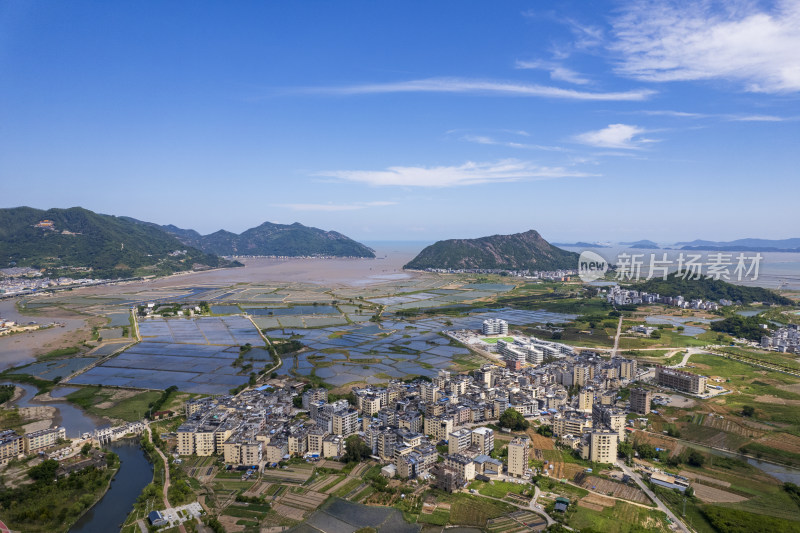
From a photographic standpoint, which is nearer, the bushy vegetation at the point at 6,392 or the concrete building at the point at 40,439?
the concrete building at the point at 40,439

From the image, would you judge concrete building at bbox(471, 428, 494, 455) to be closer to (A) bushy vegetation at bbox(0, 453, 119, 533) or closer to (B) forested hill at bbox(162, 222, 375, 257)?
(A) bushy vegetation at bbox(0, 453, 119, 533)

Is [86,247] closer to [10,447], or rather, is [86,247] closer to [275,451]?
[10,447]

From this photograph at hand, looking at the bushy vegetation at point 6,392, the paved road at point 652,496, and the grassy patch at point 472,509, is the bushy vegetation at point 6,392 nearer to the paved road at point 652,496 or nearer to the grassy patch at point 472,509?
the grassy patch at point 472,509

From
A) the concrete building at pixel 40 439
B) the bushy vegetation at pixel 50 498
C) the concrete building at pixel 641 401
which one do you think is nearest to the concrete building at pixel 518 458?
the concrete building at pixel 641 401

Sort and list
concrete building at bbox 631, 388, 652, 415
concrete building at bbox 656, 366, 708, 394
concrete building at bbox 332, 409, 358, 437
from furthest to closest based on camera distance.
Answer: concrete building at bbox 656, 366, 708, 394, concrete building at bbox 631, 388, 652, 415, concrete building at bbox 332, 409, 358, 437

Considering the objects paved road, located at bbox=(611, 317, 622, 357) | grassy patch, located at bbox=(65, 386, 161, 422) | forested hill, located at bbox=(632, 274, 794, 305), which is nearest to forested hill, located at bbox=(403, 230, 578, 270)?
forested hill, located at bbox=(632, 274, 794, 305)
